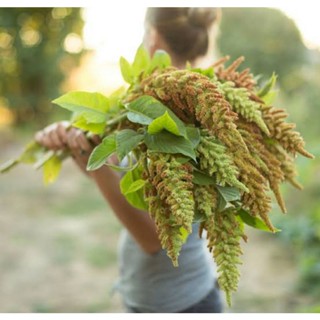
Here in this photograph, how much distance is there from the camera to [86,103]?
1.08 meters

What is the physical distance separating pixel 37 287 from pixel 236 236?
316 cm

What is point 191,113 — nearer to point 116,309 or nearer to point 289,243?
point 116,309

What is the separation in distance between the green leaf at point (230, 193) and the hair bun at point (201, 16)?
677 millimetres

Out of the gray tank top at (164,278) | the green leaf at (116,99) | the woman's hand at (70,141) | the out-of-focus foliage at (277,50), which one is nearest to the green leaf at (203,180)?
the green leaf at (116,99)

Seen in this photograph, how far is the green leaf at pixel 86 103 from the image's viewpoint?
1.04 m

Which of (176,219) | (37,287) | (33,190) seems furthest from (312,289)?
(33,190)

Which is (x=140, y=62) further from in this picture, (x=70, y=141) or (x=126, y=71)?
(x=70, y=141)

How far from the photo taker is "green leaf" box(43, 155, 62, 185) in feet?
4.68

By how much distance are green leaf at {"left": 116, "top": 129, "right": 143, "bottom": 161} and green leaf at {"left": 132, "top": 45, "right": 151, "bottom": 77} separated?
0.66 feet

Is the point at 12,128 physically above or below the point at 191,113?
above

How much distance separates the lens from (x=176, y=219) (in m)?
0.84

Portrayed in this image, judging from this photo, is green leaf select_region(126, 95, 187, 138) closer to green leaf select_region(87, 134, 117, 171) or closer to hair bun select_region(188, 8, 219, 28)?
green leaf select_region(87, 134, 117, 171)

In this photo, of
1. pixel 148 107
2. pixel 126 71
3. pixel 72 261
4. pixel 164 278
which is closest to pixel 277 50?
pixel 72 261

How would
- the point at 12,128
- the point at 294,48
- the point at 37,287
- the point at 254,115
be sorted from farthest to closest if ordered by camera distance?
the point at 12,128 < the point at 294,48 < the point at 37,287 < the point at 254,115
